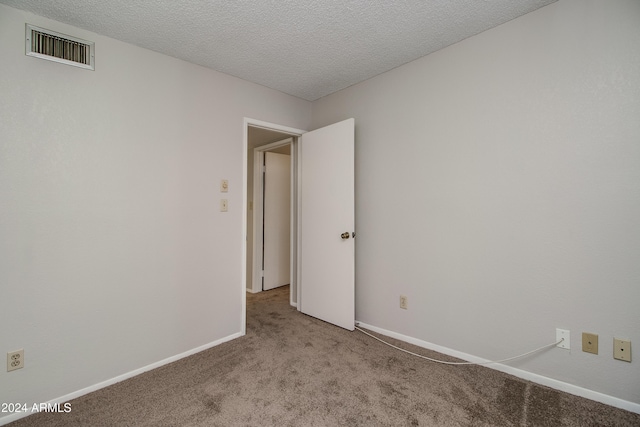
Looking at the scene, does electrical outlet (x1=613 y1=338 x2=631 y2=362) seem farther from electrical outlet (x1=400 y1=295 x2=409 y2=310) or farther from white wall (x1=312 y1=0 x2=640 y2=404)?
electrical outlet (x1=400 y1=295 x2=409 y2=310)

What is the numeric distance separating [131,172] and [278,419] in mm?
1915

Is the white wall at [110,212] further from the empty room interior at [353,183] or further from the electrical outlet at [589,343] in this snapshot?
the electrical outlet at [589,343]

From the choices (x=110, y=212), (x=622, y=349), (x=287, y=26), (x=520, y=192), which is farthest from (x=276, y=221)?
(x=622, y=349)

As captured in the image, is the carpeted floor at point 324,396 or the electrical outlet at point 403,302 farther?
the electrical outlet at point 403,302

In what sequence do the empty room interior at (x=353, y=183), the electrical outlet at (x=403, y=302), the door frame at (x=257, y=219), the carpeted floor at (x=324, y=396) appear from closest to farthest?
1. the carpeted floor at (x=324, y=396)
2. the empty room interior at (x=353, y=183)
3. the electrical outlet at (x=403, y=302)
4. the door frame at (x=257, y=219)

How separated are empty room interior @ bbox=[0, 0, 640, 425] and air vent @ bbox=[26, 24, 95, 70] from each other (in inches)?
0.9

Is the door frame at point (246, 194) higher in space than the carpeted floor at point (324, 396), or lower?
higher

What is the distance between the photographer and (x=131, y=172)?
6.87 ft

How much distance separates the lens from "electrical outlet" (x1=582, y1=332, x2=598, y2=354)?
1.67 meters

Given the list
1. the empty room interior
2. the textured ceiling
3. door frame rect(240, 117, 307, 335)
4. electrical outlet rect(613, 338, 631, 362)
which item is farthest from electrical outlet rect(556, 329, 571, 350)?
door frame rect(240, 117, 307, 335)

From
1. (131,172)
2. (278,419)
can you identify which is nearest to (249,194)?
(131,172)

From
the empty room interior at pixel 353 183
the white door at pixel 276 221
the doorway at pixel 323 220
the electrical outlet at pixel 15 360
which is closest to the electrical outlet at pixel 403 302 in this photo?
the empty room interior at pixel 353 183

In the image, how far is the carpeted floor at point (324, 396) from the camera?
1562mm

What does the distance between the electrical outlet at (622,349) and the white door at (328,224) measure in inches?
69.0
